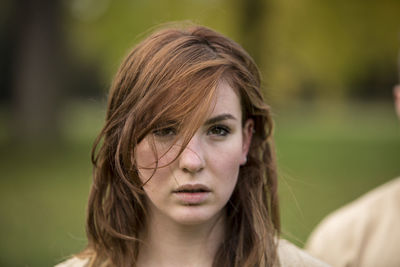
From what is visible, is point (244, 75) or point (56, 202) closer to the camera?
point (244, 75)

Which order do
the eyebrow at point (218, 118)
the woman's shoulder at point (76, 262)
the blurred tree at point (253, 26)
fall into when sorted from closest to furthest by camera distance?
the eyebrow at point (218, 118) < the woman's shoulder at point (76, 262) < the blurred tree at point (253, 26)

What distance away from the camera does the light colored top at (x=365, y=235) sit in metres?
4.34

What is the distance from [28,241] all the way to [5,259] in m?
0.81

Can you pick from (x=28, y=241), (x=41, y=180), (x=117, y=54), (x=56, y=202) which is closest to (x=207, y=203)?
(x=28, y=241)

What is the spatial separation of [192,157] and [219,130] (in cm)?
25

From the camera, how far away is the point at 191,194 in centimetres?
282

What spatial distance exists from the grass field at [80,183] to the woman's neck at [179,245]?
550 millimetres

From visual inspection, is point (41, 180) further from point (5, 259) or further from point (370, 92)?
point (370, 92)

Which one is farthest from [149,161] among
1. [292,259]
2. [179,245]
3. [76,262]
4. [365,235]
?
[365,235]

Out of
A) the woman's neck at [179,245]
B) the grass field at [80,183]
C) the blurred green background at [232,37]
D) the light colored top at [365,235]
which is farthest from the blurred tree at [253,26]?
the woman's neck at [179,245]

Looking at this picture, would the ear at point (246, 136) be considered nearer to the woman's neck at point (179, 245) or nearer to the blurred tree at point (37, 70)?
the woman's neck at point (179, 245)

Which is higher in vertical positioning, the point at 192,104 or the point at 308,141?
the point at 192,104

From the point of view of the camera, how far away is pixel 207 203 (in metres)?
Result: 2.87

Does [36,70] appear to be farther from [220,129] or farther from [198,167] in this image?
[198,167]
